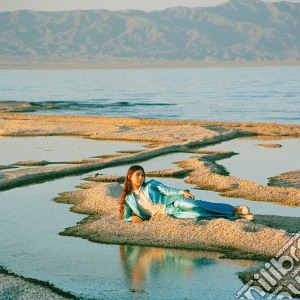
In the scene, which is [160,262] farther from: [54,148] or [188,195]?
[54,148]

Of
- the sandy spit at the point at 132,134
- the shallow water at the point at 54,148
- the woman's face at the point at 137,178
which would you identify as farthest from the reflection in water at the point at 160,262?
the shallow water at the point at 54,148

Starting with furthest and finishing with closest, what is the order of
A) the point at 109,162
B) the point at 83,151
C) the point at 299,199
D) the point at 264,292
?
1. the point at 83,151
2. the point at 109,162
3. the point at 299,199
4. the point at 264,292

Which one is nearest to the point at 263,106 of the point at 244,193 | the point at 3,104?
the point at 3,104

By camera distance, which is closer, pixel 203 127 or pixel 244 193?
pixel 244 193

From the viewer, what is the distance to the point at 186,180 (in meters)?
23.0

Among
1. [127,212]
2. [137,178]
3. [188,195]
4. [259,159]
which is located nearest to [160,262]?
[188,195]

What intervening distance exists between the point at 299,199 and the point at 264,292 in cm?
786

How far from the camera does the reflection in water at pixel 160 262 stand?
41.7 feet

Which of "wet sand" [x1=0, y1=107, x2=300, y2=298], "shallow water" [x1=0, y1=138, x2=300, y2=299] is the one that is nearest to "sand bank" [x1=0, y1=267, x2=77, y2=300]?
"shallow water" [x1=0, y1=138, x2=300, y2=299]

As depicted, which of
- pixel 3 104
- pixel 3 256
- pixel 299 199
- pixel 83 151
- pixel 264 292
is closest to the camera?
pixel 264 292

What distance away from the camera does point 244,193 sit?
20.3 meters

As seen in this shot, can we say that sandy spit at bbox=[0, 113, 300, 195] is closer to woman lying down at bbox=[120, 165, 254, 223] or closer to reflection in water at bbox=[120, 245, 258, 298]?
woman lying down at bbox=[120, 165, 254, 223]

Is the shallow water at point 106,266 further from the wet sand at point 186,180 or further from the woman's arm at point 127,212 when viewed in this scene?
the woman's arm at point 127,212

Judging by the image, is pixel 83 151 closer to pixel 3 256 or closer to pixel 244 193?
pixel 244 193
